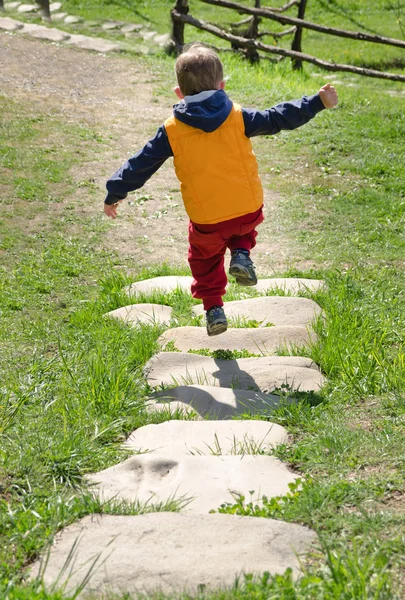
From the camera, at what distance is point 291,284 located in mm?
5227

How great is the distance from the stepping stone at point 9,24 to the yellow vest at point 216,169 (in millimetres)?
9348

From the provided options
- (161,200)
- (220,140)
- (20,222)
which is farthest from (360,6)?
(220,140)

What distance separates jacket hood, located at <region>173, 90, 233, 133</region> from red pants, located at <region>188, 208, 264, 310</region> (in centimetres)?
53

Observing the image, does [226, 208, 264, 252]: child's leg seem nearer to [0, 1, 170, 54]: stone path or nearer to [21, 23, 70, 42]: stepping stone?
[0, 1, 170, 54]: stone path

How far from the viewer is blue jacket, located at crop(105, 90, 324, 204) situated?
3912 mm

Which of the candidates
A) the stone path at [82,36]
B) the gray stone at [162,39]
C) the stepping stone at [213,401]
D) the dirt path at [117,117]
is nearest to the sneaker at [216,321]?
the stepping stone at [213,401]

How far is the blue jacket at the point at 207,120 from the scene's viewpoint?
Result: 3912mm

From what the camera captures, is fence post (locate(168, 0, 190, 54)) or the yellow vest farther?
fence post (locate(168, 0, 190, 54))

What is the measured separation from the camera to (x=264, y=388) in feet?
12.7

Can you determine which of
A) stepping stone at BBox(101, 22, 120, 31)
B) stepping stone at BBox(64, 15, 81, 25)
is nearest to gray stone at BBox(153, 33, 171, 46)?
stepping stone at BBox(101, 22, 120, 31)

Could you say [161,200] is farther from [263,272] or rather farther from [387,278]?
[387,278]

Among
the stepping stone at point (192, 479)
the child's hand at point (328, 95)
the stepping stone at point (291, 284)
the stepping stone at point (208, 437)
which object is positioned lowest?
the stepping stone at point (291, 284)

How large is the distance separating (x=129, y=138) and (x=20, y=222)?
2427 mm

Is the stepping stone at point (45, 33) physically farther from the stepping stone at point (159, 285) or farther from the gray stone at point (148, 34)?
the stepping stone at point (159, 285)
